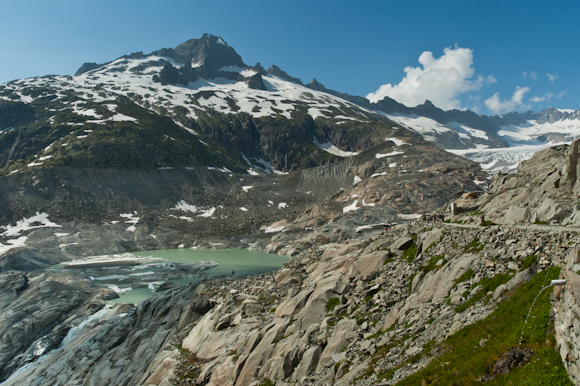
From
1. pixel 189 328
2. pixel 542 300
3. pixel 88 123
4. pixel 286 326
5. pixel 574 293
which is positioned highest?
pixel 88 123

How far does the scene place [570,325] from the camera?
9.38 m

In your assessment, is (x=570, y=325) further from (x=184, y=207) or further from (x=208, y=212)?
(x=184, y=207)

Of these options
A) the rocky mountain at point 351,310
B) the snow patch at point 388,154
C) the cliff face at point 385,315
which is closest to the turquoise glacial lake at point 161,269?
the rocky mountain at point 351,310

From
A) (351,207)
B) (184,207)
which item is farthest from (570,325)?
(184,207)

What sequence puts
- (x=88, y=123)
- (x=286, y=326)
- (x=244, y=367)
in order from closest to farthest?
(x=244, y=367)
(x=286, y=326)
(x=88, y=123)

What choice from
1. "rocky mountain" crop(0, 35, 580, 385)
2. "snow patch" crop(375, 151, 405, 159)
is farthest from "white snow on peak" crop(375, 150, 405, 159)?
"rocky mountain" crop(0, 35, 580, 385)

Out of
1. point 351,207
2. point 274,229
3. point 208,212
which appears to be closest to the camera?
point 351,207

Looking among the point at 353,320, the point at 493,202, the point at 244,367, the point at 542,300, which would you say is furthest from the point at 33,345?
the point at 493,202

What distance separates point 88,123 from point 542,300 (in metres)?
212

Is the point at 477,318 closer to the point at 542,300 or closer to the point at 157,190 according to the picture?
the point at 542,300

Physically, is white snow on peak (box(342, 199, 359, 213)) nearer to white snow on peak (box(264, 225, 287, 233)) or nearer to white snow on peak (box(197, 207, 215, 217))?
white snow on peak (box(264, 225, 287, 233))

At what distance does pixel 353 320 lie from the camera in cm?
1955

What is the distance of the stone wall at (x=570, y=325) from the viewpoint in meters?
8.94

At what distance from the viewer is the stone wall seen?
352 inches
